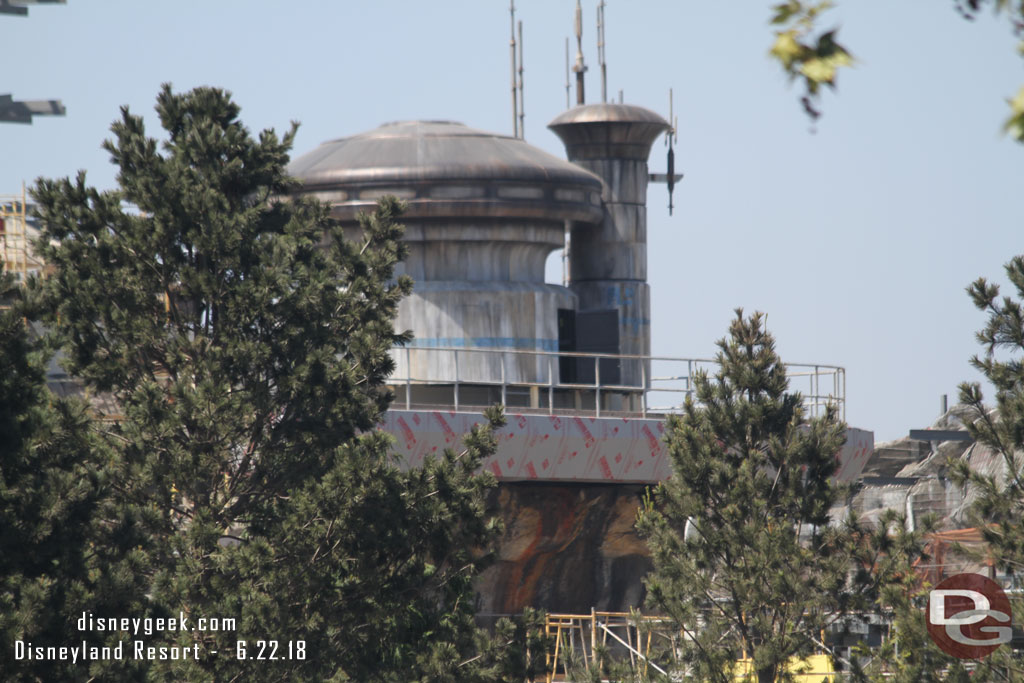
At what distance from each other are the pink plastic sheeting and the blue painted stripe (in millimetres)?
3133

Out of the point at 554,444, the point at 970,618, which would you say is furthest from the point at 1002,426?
the point at 554,444

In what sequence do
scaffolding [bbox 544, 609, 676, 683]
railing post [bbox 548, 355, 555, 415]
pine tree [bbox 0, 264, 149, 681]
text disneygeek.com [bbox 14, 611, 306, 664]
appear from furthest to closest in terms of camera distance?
railing post [bbox 548, 355, 555, 415] < scaffolding [bbox 544, 609, 676, 683] < text disneygeek.com [bbox 14, 611, 306, 664] < pine tree [bbox 0, 264, 149, 681]

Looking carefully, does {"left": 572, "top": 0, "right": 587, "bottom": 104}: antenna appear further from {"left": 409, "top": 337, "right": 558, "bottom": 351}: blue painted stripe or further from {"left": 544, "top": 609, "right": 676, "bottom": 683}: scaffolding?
{"left": 544, "top": 609, "right": 676, "bottom": 683}: scaffolding

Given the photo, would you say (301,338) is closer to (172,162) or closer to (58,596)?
(172,162)

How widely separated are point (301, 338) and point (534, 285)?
41.6 feet

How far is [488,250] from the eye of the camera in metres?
31.1

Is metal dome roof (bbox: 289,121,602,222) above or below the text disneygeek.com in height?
above

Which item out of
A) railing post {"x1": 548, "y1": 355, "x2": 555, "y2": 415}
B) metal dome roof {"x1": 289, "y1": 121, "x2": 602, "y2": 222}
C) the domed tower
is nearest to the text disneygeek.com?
railing post {"x1": 548, "y1": 355, "x2": 555, "y2": 415}

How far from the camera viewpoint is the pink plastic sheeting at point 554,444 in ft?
87.2

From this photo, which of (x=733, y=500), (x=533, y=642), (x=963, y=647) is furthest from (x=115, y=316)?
(x=963, y=647)

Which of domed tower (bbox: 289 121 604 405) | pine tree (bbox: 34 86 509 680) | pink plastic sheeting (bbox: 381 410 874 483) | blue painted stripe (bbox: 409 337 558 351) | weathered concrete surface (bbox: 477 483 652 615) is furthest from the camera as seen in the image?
blue painted stripe (bbox: 409 337 558 351)

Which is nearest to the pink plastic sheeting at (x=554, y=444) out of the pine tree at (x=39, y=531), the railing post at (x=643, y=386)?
the railing post at (x=643, y=386)

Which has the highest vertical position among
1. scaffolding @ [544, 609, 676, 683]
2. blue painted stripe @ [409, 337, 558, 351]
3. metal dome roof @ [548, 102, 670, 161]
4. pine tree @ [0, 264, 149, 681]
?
metal dome roof @ [548, 102, 670, 161]

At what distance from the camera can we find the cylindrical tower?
112ft
